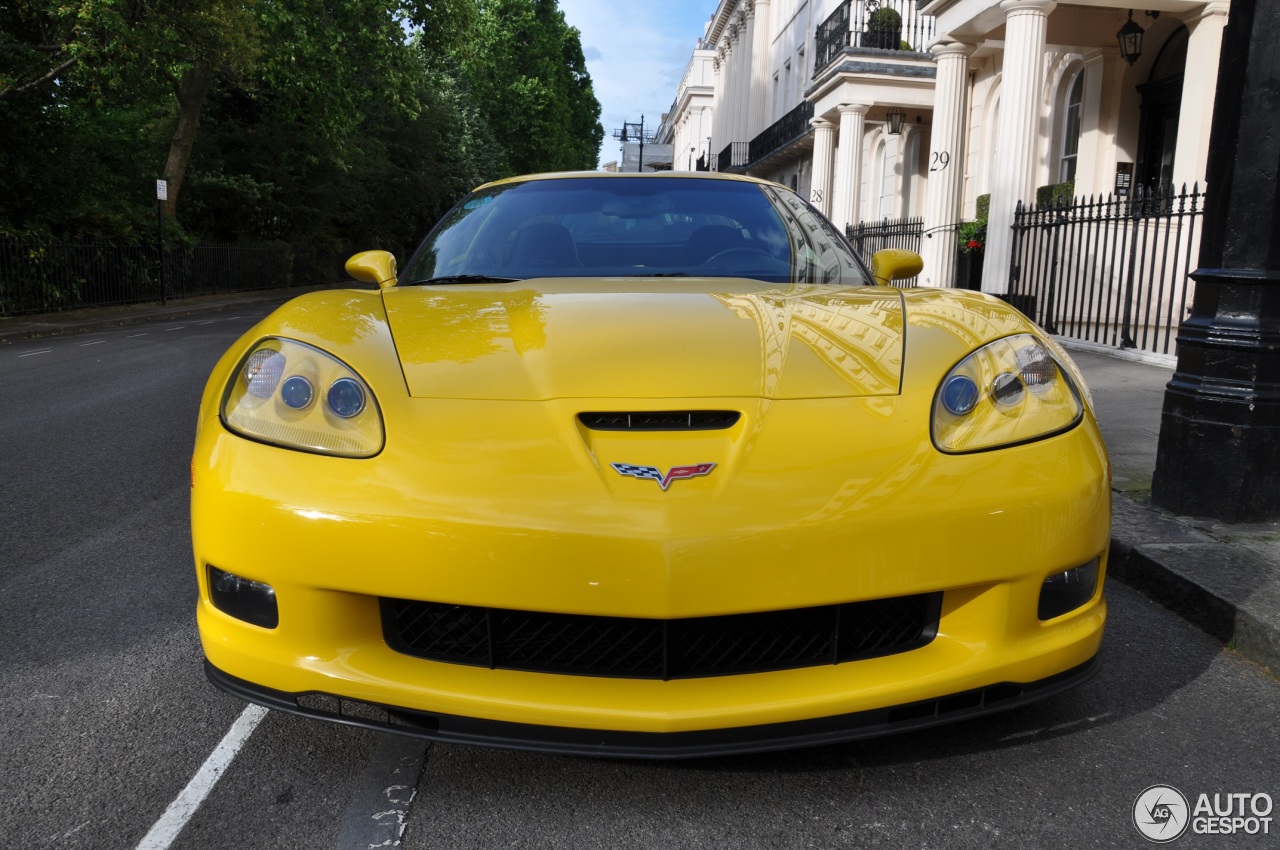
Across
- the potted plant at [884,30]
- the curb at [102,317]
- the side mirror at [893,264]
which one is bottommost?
the curb at [102,317]

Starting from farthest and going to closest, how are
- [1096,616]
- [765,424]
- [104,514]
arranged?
[104,514] → [1096,616] → [765,424]

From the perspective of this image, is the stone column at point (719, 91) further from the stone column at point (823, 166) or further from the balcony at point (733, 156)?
the stone column at point (823, 166)

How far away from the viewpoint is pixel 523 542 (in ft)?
5.96

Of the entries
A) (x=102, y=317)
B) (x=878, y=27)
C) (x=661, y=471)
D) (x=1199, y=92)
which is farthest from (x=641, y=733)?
(x=878, y=27)

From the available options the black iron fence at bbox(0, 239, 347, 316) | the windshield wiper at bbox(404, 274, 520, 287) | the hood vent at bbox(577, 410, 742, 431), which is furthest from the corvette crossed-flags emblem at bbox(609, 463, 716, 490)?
the black iron fence at bbox(0, 239, 347, 316)

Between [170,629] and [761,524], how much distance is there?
6.69 feet

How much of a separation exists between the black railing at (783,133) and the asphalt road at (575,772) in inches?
1084

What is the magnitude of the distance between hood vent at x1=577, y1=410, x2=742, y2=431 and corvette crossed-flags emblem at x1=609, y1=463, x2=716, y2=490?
0.40ft

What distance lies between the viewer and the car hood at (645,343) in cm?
210

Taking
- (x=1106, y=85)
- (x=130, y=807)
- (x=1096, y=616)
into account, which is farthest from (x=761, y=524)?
(x=1106, y=85)

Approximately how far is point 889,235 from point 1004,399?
53.9 feet

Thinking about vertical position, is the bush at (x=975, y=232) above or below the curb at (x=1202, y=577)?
above

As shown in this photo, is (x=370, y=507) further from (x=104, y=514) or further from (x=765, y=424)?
(x=104, y=514)

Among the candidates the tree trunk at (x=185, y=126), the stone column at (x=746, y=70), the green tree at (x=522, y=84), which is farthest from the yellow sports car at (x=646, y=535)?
the stone column at (x=746, y=70)
